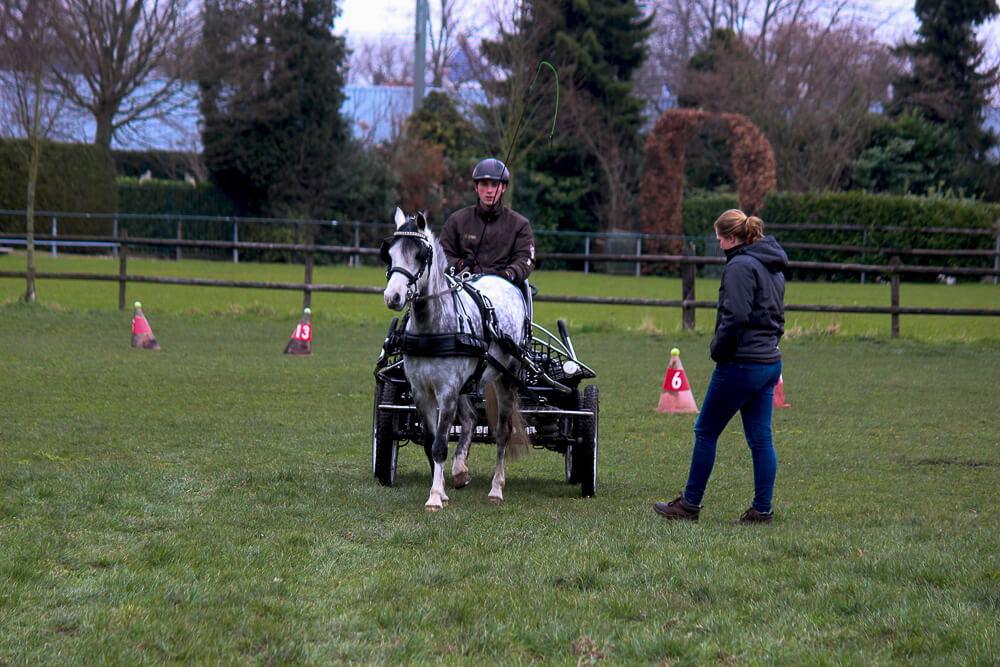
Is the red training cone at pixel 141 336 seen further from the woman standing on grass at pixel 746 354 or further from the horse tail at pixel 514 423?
the woman standing on grass at pixel 746 354

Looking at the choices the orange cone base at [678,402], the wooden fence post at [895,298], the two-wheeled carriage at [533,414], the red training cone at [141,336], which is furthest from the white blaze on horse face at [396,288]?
the wooden fence post at [895,298]

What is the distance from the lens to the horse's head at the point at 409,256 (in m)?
6.19

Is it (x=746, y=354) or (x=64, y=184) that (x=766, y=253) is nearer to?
(x=746, y=354)

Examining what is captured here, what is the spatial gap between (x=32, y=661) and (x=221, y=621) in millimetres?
704

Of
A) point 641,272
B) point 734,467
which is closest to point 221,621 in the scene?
point 734,467

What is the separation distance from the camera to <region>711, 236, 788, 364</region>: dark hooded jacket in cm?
600

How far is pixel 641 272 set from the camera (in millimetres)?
39219

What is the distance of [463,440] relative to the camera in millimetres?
7129

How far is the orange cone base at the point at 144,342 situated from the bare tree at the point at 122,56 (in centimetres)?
2509

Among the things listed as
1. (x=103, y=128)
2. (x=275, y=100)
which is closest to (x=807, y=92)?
(x=275, y=100)

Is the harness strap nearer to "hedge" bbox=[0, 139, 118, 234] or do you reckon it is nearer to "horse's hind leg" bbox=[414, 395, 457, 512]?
"horse's hind leg" bbox=[414, 395, 457, 512]

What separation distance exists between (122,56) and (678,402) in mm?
33648

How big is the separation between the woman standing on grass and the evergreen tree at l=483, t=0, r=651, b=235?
Answer: 36031 millimetres

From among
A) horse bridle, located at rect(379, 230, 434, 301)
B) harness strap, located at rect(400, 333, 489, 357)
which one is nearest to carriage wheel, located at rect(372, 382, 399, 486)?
harness strap, located at rect(400, 333, 489, 357)
